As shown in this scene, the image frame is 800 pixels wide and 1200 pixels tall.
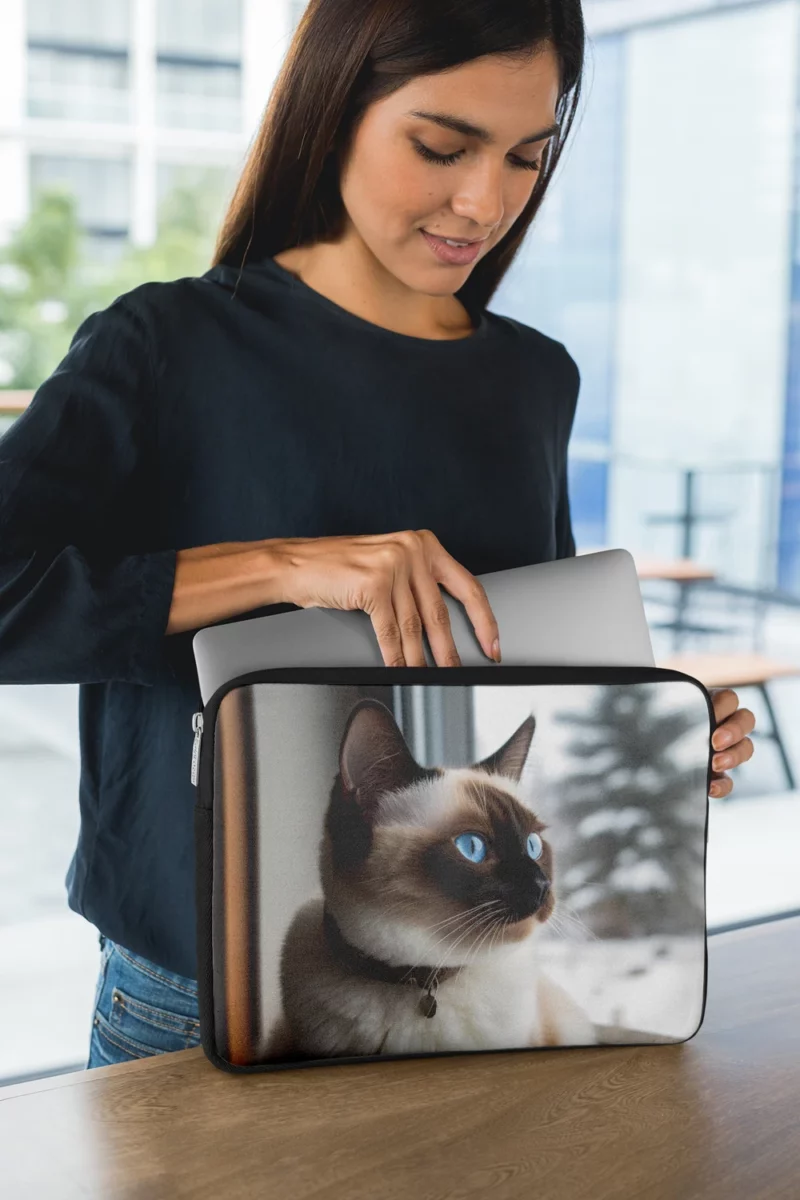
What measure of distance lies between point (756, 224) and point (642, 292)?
41 centimetres

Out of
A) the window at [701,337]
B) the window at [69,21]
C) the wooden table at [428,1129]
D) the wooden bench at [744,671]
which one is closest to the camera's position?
the wooden table at [428,1129]

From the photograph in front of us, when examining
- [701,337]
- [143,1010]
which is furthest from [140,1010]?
[701,337]

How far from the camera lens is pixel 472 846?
648 mm

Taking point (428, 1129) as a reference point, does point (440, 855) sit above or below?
above

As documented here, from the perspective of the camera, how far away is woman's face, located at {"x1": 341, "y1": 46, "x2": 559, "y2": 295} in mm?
812

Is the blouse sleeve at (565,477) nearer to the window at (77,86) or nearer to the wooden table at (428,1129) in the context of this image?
the wooden table at (428,1129)

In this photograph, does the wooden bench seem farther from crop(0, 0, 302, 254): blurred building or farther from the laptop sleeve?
the laptop sleeve

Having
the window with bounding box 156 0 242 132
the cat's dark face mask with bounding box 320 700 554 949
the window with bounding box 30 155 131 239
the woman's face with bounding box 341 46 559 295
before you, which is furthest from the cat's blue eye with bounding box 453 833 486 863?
the window with bounding box 156 0 242 132

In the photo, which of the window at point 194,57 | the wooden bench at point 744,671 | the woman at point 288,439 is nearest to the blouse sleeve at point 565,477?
the woman at point 288,439

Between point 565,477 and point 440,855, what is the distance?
0.52 meters

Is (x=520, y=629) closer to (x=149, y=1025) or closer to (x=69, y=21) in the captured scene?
(x=149, y=1025)

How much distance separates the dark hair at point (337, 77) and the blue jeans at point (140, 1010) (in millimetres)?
496

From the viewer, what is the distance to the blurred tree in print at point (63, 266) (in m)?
4.78

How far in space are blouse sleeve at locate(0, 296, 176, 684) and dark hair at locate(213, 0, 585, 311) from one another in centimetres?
14
